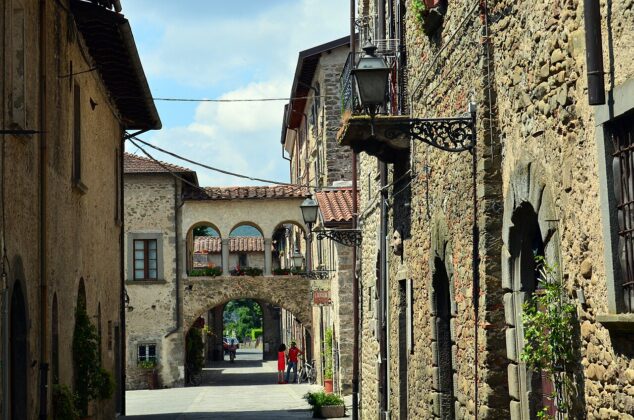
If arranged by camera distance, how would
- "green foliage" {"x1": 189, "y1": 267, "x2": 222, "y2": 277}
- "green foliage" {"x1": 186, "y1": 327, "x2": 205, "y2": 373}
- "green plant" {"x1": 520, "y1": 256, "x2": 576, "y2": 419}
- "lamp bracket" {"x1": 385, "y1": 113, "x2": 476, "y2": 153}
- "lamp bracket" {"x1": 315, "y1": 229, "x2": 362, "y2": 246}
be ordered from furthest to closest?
"green foliage" {"x1": 186, "y1": 327, "x2": 205, "y2": 373} → "green foliage" {"x1": 189, "y1": 267, "x2": 222, "y2": 277} → "lamp bracket" {"x1": 315, "y1": 229, "x2": 362, "y2": 246} → "lamp bracket" {"x1": 385, "y1": 113, "x2": 476, "y2": 153} → "green plant" {"x1": 520, "y1": 256, "x2": 576, "y2": 419}

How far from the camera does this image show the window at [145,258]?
37000 millimetres

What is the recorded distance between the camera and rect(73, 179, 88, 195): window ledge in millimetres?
15900

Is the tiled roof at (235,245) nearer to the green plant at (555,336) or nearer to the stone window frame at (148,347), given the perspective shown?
the stone window frame at (148,347)

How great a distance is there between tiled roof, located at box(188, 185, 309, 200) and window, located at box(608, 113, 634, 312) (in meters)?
32.1

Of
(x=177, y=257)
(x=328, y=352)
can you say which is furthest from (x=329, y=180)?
(x=177, y=257)

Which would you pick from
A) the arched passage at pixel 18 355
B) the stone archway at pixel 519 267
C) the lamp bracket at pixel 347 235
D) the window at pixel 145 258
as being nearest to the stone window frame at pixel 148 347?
the window at pixel 145 258

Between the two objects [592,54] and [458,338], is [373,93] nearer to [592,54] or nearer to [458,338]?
[458,338]

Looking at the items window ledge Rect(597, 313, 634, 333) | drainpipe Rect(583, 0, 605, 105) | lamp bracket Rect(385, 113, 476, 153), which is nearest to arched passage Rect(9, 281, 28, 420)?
lamp bracket Rect(385, 113, 476, 153)

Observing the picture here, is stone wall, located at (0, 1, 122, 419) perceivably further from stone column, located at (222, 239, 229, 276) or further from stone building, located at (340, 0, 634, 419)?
stone column, located at (222, 239, 229, 276)

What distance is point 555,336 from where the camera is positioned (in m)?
7.27

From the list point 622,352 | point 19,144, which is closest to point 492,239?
point 622,352

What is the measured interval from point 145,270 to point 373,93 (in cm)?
2765

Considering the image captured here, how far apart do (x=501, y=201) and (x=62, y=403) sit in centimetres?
728

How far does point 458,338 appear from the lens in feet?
35.6
